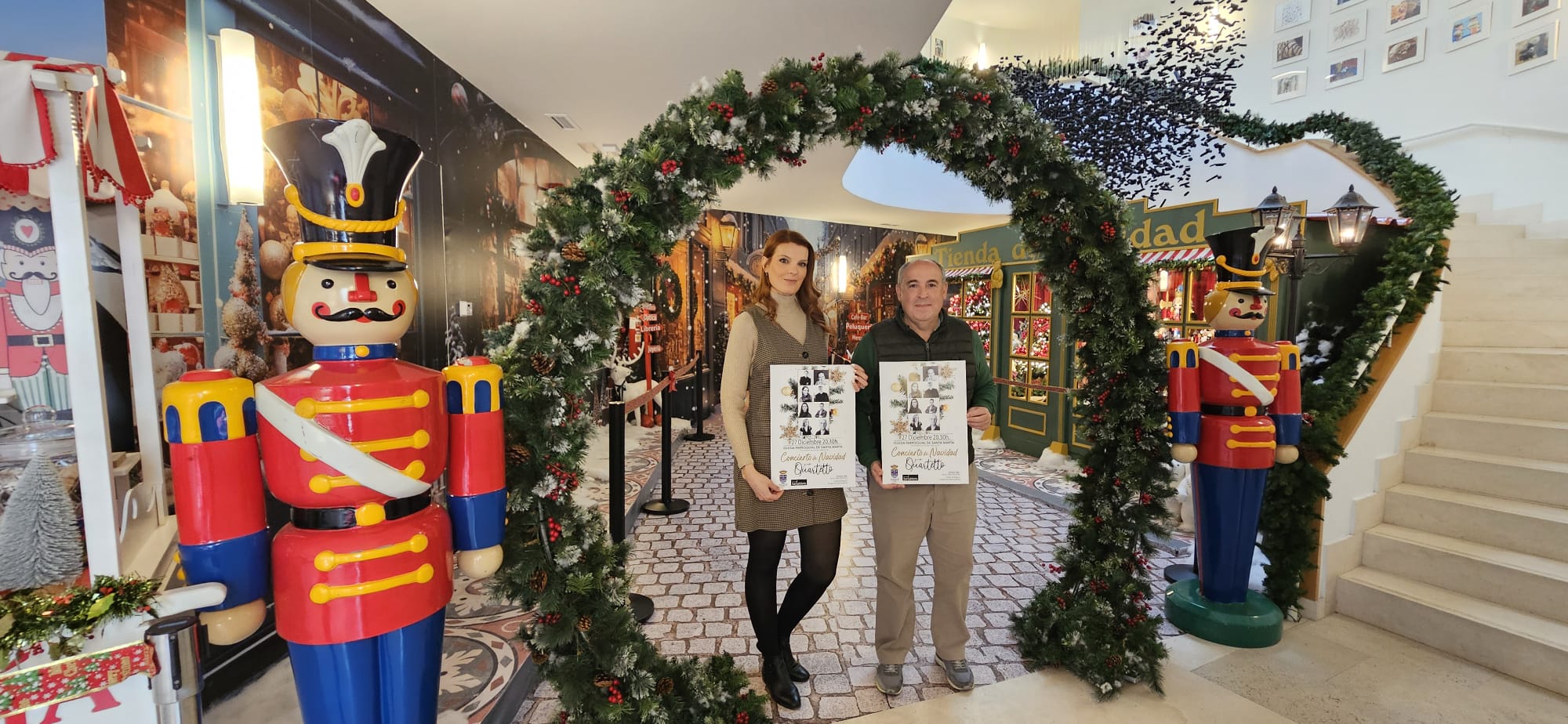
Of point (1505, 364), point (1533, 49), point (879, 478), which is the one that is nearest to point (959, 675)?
point (879, 478)

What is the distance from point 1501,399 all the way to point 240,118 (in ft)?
20.8

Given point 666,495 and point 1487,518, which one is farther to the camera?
point 666,495

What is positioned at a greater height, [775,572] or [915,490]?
[915,490]

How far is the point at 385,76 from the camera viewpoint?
3.55m

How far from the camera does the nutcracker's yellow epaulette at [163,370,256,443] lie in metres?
1.24

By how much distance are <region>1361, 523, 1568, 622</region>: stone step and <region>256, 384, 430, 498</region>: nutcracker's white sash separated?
457cm

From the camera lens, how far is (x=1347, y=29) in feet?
21.4

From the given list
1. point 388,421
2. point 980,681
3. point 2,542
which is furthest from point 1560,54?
point 2,542

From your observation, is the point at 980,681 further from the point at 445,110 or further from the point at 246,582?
the point at 445,110

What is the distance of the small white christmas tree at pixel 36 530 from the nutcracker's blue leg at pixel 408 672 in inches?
32.3

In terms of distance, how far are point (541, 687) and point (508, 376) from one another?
161 cm

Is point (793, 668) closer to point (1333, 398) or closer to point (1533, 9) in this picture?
point (1333, 398)

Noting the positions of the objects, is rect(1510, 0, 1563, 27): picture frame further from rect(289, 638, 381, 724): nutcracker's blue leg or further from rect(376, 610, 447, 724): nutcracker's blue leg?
rect(289, 638, 381, 724): nutcracker's blue leg

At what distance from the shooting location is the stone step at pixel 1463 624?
2570 mm
